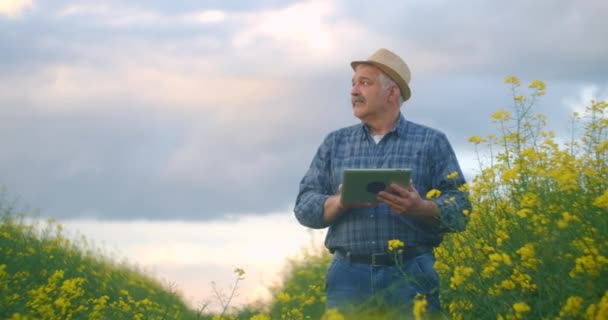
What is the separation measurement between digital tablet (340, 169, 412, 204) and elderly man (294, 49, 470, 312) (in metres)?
0.05

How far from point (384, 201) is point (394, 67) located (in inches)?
42.6

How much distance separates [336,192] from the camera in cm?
520

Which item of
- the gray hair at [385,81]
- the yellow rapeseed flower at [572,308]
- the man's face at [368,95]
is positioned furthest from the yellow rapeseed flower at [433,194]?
the yellow rapeseed flower at [572,308]

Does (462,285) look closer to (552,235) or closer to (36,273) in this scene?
(552,235)

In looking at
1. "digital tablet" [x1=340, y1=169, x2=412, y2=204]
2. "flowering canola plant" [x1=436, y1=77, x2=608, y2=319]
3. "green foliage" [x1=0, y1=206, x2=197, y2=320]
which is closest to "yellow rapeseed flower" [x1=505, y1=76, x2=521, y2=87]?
"flowering canola plant" [x1=436, y1=77, x2=608, y2=319]

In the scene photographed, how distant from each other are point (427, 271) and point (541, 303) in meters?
1.03

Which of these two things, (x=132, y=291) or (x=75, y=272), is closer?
(x=75, y=272)

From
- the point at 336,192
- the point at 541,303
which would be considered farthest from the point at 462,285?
the point at 336,192

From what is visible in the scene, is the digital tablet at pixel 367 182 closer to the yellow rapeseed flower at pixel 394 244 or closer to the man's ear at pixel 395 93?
the yellow rapeseed flower at pixel 394 244

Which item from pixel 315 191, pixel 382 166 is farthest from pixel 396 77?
pixel 315 191

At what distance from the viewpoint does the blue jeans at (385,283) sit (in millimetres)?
4727

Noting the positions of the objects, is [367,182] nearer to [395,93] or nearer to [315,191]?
[315,191]

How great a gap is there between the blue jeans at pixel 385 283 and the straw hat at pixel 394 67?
3.86 feet

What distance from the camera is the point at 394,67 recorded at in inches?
205
